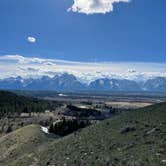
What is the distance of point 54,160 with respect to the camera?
157 feet

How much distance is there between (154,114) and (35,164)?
51.3ft

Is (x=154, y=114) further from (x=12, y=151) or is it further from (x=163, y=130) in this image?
(x=12, y=151)

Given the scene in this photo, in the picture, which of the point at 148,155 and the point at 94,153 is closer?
the point at 148,155

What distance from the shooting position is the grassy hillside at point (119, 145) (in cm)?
3912

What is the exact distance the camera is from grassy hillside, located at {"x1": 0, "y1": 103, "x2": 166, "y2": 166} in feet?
128

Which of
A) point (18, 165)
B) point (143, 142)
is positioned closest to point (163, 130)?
point (143, 142)

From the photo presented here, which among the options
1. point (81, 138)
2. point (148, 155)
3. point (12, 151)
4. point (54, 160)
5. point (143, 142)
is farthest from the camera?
point (12, 151)

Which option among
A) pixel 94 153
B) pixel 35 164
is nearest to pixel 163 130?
pixel 94 153

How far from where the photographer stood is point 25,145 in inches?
2977

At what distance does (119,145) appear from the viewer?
44.7 metres

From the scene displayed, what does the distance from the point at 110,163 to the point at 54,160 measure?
33.1 ft

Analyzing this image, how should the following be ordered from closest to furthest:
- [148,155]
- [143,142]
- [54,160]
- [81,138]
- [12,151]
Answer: [148,155]
[143,142]
[54,160]
[81,138]
[12,151]

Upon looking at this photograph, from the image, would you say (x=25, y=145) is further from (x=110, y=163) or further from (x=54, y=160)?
(x=110, y=163)

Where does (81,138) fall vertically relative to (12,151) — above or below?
above
